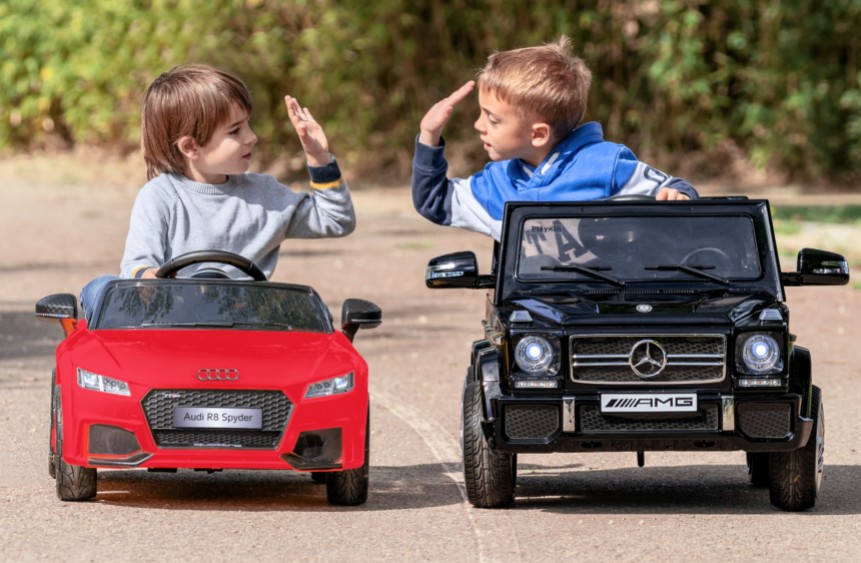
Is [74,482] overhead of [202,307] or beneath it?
beneath

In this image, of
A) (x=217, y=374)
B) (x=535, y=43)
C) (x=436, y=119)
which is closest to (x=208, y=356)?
(x=217, y=374)

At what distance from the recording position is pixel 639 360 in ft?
23.4

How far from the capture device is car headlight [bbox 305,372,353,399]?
7214mm

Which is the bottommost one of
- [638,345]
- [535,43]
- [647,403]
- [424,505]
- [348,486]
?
[424,505]

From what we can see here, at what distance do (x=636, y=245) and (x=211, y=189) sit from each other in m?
1.90

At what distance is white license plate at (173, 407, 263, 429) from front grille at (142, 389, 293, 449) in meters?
0.02

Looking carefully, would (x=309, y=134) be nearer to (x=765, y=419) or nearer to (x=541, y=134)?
(x=541, y=134)

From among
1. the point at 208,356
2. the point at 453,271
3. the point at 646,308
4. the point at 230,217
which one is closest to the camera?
the point at 208,356

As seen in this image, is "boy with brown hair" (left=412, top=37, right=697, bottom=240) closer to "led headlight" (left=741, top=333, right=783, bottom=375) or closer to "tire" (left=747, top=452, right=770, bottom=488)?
"led headlight" (left=741, top=333, right=783, bottom=375)

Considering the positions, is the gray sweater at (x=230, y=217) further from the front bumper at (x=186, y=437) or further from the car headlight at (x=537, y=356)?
the car headlight at (x=537, y=356)

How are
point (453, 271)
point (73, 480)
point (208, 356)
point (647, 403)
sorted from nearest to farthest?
point (647, 403)
point (208, 356)
point (73, 480)
point (453, 271)

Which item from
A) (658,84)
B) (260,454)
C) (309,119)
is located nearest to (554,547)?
(260,454)

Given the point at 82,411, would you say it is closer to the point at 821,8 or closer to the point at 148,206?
the point at 148,206

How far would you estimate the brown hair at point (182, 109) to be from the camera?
790 centimetres
